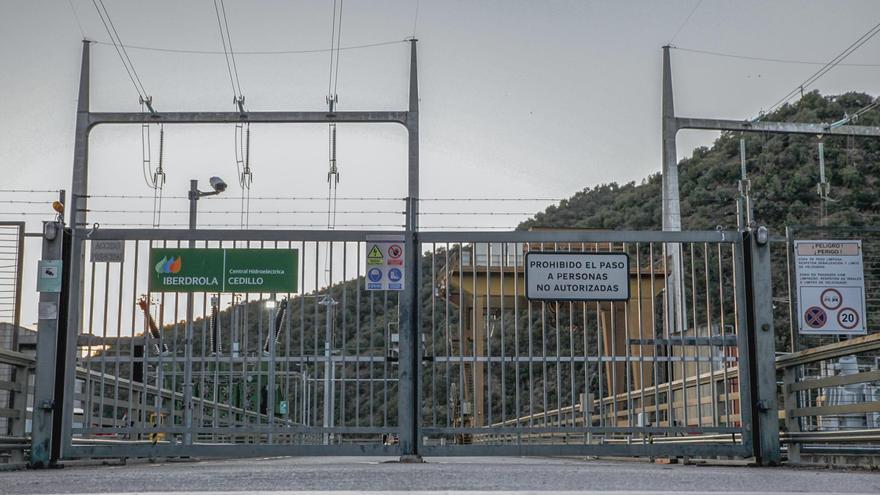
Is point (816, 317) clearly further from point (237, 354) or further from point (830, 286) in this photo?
point (237, 354)

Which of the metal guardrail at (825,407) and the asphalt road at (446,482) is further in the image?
the metal guardrail at (825,407)

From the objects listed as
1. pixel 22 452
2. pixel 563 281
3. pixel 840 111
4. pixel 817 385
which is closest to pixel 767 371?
pixel 817 385

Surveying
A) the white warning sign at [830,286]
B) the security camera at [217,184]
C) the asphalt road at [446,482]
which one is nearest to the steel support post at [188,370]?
the asphalt road at [446,482]

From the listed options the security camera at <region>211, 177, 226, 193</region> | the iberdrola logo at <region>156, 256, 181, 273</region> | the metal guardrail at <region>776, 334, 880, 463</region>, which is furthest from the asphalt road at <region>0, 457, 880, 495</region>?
the security camera at <region>211, 177, 226, 193</region>

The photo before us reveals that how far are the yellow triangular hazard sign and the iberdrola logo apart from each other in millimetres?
1898

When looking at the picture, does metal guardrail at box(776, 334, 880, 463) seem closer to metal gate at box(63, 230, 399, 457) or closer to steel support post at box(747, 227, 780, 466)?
steel support post at box(747, 227, 780, 466)

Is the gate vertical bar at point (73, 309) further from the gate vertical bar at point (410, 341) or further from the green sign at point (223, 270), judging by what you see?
the gate vertical bar at point (410, 341)

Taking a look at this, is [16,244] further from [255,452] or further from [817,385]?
[817,385]

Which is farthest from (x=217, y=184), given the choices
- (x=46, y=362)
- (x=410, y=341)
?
(x=410, y=341)

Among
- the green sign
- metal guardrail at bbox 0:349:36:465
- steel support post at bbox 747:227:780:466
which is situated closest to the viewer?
metal guardrail at bbox 0:349:36:465

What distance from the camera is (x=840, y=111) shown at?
153ft

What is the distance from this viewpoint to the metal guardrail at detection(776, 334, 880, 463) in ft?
27.7

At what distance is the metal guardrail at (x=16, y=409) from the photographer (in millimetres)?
9734

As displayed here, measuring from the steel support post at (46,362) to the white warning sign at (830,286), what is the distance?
750 centimetres
